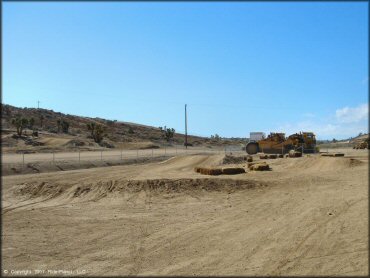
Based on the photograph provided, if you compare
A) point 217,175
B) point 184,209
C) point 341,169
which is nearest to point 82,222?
point 184,209

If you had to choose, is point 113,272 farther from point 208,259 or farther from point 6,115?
point 6,115

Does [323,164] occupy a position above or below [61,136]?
below

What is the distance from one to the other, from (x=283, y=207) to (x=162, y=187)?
25.2 feet

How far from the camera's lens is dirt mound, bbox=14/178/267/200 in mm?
20047

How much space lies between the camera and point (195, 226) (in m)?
13.1

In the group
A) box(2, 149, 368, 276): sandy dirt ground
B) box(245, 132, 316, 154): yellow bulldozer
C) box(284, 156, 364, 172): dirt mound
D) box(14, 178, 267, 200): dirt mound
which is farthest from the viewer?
box(245, 132, 316, 154): yellow bulldozer

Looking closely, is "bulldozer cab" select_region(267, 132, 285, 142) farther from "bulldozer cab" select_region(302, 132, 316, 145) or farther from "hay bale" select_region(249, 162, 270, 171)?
"hay bale" select_region(249, 162, 270, 171)

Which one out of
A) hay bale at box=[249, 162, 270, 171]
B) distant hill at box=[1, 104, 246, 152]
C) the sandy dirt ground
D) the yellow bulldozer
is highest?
distant hill at box=[1, 104, 246, 152]

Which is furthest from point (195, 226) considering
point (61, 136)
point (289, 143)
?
point (61, 136)

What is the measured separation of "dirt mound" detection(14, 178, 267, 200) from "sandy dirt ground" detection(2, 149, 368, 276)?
5cm

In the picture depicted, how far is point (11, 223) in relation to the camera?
14.7 m

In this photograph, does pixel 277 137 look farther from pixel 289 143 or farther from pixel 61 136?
pixel 61 136

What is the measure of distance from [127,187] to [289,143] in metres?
24.7

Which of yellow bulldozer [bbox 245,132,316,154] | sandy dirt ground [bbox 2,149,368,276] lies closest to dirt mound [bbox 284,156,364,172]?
sandy dirt ground [bbox 2,149,368,276]
